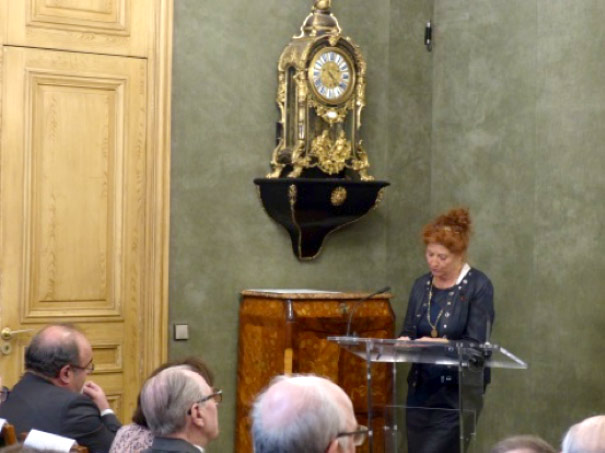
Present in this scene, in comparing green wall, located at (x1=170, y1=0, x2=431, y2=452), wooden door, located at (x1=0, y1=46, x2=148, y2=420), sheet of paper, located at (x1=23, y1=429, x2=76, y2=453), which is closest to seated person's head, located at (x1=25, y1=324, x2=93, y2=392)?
sheet of paper, located at (x1=23, y1=429, x2=76, y2=453)

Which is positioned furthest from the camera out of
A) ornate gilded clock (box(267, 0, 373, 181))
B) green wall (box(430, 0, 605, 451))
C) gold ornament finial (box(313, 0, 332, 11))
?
gold ornament finial (box(313, 0, 332, 11))

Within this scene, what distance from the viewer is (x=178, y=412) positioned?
3.17 meters

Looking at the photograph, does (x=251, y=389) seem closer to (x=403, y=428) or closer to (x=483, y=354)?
(x=403, y=428)

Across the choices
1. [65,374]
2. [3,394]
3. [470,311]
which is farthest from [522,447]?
[470,311]

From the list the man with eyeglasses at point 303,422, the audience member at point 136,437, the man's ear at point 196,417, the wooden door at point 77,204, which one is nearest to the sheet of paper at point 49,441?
the audience member at point 136,437

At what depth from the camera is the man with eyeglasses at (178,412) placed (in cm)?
316

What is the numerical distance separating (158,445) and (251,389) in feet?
10.6

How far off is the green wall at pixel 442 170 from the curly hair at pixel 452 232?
805 millimetres

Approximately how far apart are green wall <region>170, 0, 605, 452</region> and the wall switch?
4 centimetres

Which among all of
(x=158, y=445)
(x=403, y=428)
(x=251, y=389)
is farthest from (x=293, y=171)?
(x=158, y=445)

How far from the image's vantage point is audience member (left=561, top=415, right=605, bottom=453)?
95.0 inches

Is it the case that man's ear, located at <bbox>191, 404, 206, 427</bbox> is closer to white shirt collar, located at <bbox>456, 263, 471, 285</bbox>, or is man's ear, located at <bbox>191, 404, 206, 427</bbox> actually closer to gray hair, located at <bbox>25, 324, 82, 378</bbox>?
gray hair, located at <bbox>25, 324, 82, 378</bbox>

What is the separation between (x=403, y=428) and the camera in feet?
17.9

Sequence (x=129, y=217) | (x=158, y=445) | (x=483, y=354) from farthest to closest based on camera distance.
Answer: (x=129, y=217)
(x=483, y=354)
(x=158, y=445)
